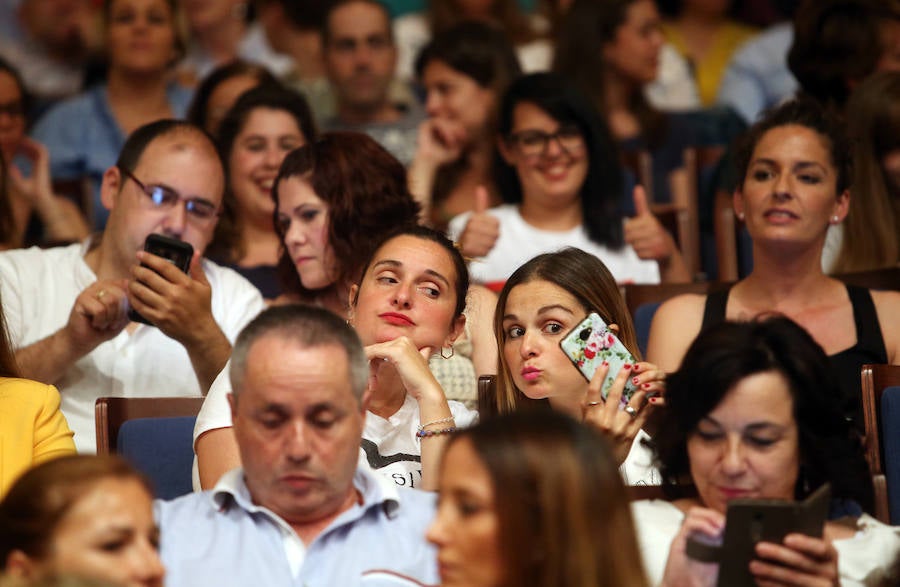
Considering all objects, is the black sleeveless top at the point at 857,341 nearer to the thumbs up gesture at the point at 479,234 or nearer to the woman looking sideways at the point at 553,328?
the woman looking sideways at the point at 553,328

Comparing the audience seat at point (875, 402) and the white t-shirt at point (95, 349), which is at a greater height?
the white t-shirt at point (95, 349)

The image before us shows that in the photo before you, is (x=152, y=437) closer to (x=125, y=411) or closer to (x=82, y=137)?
(x=125, y=411)

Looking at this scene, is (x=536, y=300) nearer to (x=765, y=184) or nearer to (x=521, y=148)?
(x=765, y=184)

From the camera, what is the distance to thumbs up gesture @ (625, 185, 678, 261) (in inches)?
155

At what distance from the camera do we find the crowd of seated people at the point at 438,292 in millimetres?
1991

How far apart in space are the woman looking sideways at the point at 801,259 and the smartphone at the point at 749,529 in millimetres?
1156

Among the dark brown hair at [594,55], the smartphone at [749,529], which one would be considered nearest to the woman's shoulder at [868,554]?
the smartphone at [749,529]

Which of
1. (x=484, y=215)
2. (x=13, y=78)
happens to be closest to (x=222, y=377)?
(x=484, y=215)

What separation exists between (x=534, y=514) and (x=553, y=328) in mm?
1035

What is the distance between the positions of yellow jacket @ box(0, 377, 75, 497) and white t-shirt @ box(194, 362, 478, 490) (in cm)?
27

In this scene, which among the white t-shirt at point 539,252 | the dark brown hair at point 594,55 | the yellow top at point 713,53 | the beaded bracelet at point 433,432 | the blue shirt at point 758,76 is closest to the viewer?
the beaded bracelet at point 433,432

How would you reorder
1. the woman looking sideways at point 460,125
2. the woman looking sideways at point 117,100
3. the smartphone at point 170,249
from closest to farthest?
1. the smartphone at point 170,249
2. the woman looking sideways at point 460,125
3. the woman looking sideways at point 117,100

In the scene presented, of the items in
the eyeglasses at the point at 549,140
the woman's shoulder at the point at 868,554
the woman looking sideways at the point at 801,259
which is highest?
the eyeglasses at the point at 549,140

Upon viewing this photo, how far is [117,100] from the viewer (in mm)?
4914
